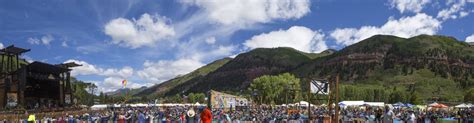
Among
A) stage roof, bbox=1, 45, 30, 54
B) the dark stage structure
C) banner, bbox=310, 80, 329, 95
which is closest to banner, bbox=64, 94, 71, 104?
the dark stage structure

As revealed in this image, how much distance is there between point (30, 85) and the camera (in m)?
63.9

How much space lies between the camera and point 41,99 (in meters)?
68.3

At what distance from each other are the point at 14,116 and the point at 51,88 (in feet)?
102

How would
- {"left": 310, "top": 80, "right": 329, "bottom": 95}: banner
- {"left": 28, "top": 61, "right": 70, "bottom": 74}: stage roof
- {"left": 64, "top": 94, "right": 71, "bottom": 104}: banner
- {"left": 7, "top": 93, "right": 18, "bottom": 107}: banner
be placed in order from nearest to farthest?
1. {"left": 310, "top": 80, "right": 329, "bottom": 95}: banner
2. {"left": 7, "top": 93, "right": 18, "bottom": 107}: banner
3. {"left": 28, "top": 61, "right": 70, "bottom": 74}: stage roof
4. {"left": 64, "top": 94, "right": 71, "bottom": 104}: banner

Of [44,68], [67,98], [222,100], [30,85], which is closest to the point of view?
[222,100]

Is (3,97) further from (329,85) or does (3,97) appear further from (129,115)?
(329,85)

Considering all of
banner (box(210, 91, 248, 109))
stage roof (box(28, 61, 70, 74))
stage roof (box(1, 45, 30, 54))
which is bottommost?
banner (box(210, 91, 248, 109))

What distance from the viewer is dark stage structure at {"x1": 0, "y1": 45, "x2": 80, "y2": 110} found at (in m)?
58.3

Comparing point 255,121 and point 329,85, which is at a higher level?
point 329,85

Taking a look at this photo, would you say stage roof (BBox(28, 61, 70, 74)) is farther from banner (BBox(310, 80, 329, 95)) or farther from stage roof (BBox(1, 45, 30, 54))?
banner (BBox(310, 80, 329, 95))

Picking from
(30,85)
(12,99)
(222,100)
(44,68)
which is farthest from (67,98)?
(222,100)

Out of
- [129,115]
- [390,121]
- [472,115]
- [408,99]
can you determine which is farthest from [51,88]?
[408,99]

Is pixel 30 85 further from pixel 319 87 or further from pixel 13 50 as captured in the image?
pixel 319 87

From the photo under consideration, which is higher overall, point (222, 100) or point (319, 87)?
point (319, 87)
